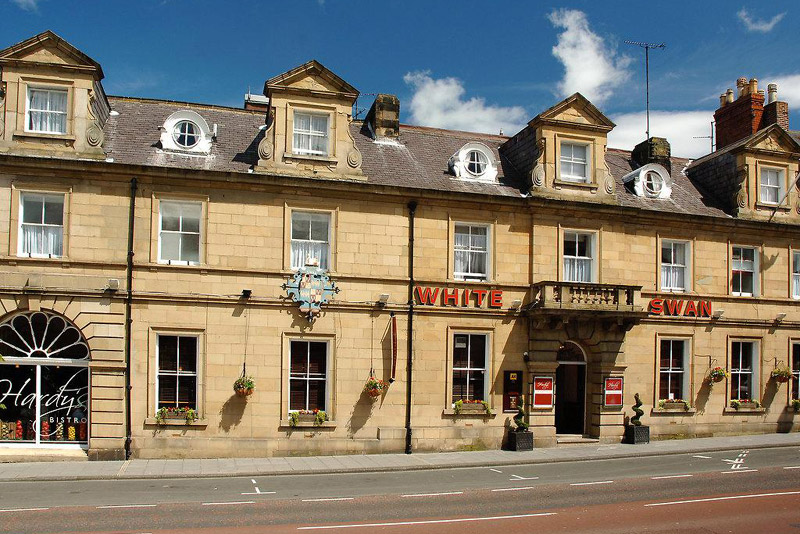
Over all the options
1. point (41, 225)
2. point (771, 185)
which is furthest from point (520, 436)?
point (41, 225)

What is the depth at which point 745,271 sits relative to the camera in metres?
28.5

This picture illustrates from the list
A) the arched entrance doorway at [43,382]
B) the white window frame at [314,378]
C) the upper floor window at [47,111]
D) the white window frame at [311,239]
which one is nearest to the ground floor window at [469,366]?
the white window frame at [314,378]

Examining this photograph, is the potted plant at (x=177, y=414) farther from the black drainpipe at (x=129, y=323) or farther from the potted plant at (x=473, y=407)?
the potted plant at (x=473, y=407)

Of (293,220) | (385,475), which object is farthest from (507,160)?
(385,475)

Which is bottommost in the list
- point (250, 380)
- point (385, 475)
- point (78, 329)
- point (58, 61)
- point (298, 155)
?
point (385, 475)

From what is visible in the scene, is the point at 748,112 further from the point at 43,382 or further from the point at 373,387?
the point at 43,382

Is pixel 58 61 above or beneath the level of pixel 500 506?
above

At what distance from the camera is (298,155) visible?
2325 centimetres

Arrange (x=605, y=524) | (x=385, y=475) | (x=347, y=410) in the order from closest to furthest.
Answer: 1. (x=605, y=524)
2. (x=385, y=475)
3. (x=347, y=410)

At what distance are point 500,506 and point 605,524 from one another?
93.3 inches

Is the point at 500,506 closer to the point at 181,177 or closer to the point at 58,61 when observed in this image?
the point at 181,177

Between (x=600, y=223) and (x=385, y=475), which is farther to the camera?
(x=600, y=223)

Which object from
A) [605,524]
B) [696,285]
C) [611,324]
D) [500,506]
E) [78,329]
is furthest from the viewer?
[696,285]

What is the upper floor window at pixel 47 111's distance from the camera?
2159 centimetres
